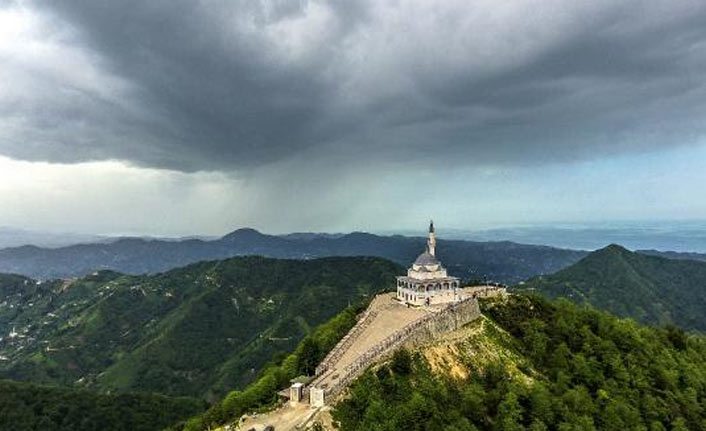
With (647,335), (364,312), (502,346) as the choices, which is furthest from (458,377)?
(647,335)

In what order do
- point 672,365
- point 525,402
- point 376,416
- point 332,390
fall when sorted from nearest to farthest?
point 376,416
point 332,390
point 525,402
point 672,365

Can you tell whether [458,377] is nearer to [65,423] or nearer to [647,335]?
[647,335]

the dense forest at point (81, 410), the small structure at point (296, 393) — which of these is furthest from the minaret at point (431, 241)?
the dense forest at point (81, 410)

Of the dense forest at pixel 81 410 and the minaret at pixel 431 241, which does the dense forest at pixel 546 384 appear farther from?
the dense forest at pixel 81 410

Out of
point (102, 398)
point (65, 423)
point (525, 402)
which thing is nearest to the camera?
point (525, 402)

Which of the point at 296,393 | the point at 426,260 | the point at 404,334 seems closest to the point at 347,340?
the point at 404,334

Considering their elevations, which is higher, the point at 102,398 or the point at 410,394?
the point at 410,394
